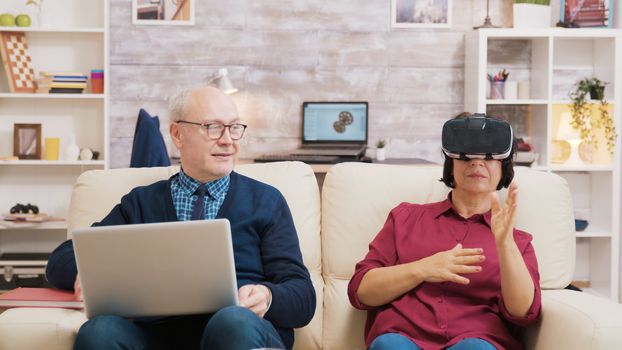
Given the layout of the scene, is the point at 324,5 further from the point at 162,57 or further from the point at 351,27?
the point at 162,57

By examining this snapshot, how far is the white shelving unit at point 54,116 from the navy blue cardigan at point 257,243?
2.58m

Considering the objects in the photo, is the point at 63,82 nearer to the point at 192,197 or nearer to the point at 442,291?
the point at 192,197

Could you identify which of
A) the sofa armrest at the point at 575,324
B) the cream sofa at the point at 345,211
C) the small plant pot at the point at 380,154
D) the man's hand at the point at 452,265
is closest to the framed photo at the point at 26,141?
the small plant pot at the point at 380,154

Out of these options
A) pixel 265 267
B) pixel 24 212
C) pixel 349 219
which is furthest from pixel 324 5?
pixel 265 267

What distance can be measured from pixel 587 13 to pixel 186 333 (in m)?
3.61

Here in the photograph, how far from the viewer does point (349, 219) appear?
2.64m

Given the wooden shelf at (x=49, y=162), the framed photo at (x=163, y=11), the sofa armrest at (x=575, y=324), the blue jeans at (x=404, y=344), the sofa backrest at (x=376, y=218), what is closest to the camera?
the sofa armrest at (x=575, y=324)

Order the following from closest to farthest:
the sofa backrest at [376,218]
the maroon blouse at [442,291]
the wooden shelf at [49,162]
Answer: the maroon blouse at [442,291] → the sofa backrest at [376,218] → the wooden shelf at [49,162]

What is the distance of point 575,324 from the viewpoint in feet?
6.98

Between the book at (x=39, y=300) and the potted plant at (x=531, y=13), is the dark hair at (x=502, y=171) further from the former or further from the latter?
the potted plant at (x=531, y=13)

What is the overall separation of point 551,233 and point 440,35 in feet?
8.62

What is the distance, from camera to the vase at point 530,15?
4.81m

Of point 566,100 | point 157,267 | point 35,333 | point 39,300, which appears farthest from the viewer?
point 566,100

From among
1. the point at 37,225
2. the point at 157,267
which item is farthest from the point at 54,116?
the point at 157,267
